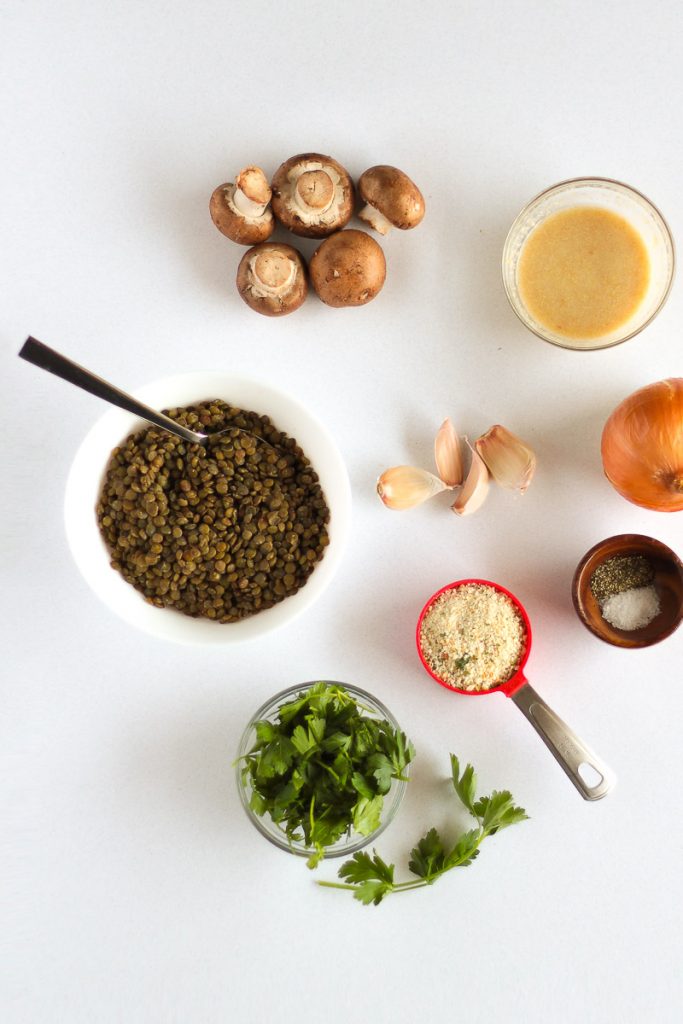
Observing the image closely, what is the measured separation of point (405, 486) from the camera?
1490 mm

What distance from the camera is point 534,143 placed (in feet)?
4.96

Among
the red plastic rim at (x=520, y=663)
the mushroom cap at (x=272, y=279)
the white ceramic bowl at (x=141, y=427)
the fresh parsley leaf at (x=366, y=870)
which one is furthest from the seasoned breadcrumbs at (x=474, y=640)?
the mushroom cap at (x=272, y=279)

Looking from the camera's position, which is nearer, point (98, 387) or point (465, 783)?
point (98, 387)

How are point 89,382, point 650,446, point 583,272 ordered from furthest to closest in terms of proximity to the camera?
point 583,272 < point 650,446 < point 89,382

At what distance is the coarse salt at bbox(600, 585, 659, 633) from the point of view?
4.77ft

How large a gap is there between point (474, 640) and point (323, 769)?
36 centimetres

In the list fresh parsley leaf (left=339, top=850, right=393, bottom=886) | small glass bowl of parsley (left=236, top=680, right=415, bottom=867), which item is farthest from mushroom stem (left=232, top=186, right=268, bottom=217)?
fresh parsley leaf (left=339, top=850, right=393, bottom=886)

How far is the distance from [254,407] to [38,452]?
45 cm

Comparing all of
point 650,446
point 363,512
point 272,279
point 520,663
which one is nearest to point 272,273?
point 272,279

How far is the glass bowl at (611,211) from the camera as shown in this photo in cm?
145

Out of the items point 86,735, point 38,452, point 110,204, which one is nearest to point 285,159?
point 110,204

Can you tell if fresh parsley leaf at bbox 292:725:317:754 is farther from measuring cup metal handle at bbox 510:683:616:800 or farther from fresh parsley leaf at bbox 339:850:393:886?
measuring cup metal handle at bbox 510:683:616:800

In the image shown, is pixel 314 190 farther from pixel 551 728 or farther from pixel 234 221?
pixel 551 728

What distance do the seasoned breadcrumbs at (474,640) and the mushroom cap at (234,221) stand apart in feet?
2.42
